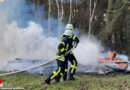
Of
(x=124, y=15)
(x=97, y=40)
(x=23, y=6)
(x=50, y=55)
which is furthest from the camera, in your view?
(x=23, y=6)

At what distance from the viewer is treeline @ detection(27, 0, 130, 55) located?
12.4 meters

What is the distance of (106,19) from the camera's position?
14.0 m

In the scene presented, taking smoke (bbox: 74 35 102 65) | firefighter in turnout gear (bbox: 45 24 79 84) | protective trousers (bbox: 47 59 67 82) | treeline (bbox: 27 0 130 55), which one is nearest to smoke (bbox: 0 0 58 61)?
smoke (bbox: 74 35 102 65)

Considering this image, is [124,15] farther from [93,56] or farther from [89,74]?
[89,74]

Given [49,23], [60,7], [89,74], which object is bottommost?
[89,74]

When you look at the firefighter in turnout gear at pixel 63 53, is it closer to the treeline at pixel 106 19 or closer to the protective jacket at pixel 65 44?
the protective jacket at pixel 65 44

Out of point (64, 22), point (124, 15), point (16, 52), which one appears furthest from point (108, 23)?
point (16, 52)

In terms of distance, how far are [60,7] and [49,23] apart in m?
2.07

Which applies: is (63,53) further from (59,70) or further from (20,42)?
(20,42)

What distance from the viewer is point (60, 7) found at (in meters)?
18.1

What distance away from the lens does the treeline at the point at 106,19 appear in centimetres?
1237

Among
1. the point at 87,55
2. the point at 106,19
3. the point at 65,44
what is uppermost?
the point at 106,19

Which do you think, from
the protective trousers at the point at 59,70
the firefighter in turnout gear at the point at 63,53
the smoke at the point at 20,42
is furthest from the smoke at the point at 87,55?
the protective trousers at the point at 59,70

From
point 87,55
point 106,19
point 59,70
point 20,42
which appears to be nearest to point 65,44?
point 59,70
